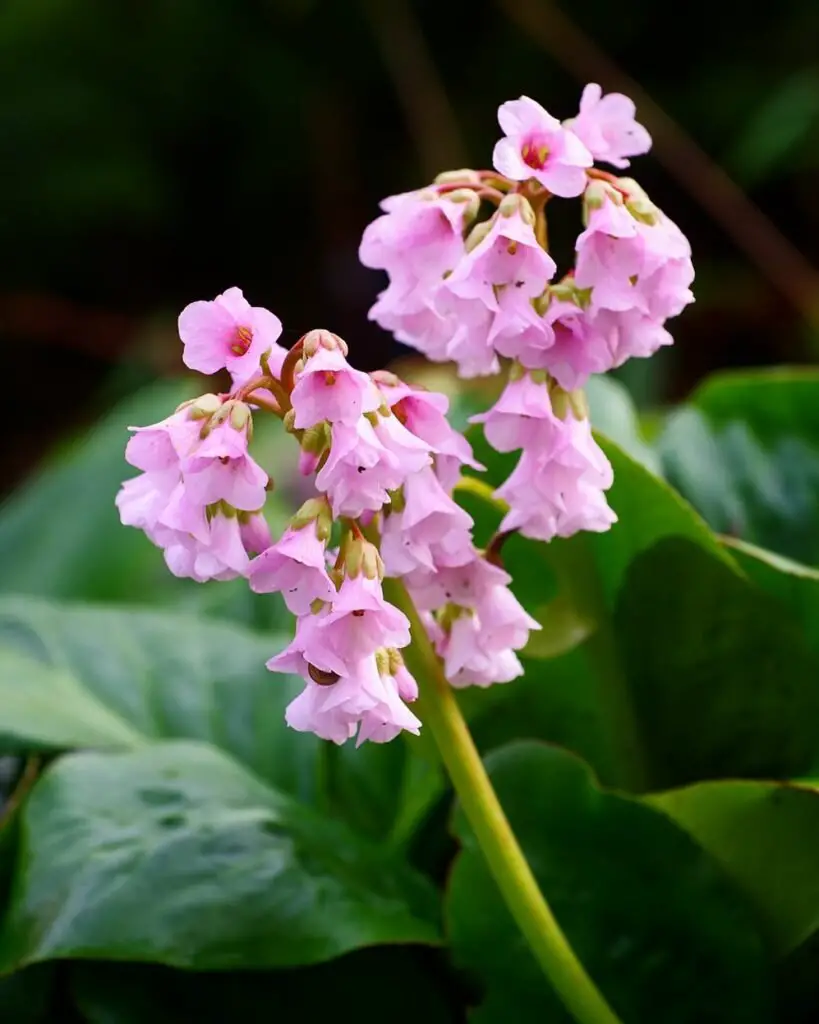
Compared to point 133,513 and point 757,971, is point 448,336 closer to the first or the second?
point 133,513

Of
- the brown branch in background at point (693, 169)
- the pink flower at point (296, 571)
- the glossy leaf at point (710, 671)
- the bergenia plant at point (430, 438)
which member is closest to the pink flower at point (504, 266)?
the bergenia plant at point (430, 438)

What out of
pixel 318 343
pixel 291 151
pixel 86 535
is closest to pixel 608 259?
pixel 318 343

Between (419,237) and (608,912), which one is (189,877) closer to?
(608,912)

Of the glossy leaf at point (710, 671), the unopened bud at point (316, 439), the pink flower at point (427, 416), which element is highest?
the unopened bud at point (316, 439)

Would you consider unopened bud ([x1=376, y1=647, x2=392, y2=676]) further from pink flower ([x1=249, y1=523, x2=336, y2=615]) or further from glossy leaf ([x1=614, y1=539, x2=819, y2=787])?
glossy leaf ([x1=614, y1=539, x2=819, y2=787])

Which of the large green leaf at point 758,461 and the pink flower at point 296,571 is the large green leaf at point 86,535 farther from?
the pink flower at point 296,571

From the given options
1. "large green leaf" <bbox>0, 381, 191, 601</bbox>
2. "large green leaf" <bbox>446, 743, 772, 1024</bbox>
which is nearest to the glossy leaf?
"large green leaf" <bbox>446, 743, 772, 1024</bbox>

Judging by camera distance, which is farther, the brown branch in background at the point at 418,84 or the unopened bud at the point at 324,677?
the brown branch in background at the point at 418,84

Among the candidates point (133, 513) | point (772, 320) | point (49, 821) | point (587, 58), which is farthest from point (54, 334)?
point (133, 513)
